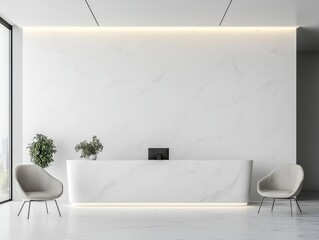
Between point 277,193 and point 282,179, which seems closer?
point 277,193

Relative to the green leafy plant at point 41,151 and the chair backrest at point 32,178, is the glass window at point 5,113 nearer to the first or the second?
the green leafy plant at point 41,151

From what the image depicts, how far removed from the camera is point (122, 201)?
10.3 meters

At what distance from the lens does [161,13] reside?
1005cm

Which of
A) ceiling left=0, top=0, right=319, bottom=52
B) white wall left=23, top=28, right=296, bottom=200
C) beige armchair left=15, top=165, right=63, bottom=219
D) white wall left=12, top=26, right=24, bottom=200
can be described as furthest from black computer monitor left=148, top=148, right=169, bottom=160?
white wall left=12, top=26, right=24, bottom=200

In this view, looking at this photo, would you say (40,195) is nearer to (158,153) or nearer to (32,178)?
(32,178)

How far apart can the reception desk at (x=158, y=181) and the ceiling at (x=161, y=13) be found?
2.59 metres

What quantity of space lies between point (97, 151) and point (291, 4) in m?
4.36

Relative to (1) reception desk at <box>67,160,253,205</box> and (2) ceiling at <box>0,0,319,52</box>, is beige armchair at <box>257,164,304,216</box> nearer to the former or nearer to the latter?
(1) reception desk at <box>67,160,253,205</box>

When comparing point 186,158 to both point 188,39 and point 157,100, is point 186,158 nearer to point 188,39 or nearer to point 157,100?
point 157,100

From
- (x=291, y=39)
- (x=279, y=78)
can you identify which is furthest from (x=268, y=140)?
(x=291, y=39)

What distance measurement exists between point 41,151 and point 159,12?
133 inches

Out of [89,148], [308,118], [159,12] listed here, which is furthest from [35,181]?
[308,118]

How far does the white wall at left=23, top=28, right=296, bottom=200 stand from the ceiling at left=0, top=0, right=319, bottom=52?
38 cm

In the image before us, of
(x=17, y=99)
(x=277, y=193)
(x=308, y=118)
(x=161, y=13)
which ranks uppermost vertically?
(x=161, y=13)
